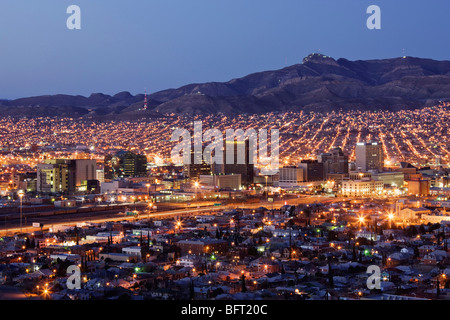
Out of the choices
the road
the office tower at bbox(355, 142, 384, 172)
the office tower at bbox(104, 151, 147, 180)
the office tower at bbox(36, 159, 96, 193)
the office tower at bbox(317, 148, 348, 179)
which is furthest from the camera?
the office tower at bbox(355, 142, 384, 172)

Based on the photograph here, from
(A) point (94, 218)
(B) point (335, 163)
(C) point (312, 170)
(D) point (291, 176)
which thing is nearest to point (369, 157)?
(B) point (335, 163)

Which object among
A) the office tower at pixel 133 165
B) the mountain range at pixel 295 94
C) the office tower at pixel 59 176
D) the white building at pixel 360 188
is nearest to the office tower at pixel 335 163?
the white building at pixel 360 188

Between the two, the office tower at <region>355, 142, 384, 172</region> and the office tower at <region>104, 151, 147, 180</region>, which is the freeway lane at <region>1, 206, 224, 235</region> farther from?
the office tower at <region>355, 142, 384, 172</region>

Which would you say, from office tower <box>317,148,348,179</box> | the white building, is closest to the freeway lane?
the white building

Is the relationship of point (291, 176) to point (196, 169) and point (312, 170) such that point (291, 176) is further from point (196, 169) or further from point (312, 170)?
point (196, 169)

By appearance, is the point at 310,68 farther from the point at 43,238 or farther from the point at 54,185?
the point at 43,238

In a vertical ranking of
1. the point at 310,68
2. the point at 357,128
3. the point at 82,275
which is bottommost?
the point at 82,275
